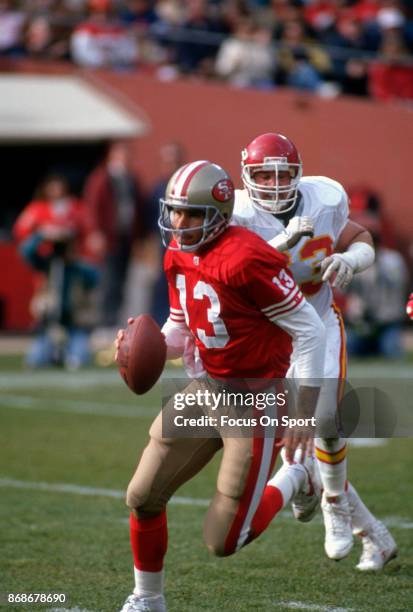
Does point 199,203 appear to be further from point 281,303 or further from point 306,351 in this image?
point 306,351

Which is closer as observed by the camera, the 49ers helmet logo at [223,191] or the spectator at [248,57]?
the 49ers helmet logo at [223,191]

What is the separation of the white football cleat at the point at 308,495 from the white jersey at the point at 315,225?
0.67 meters

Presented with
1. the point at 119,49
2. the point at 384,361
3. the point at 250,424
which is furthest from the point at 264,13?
the point at 250,424

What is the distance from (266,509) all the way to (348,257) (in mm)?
1002

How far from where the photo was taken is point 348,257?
4.62m

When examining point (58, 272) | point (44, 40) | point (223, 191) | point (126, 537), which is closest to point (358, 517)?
point (126, 537)

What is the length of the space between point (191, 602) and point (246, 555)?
762 millimetres

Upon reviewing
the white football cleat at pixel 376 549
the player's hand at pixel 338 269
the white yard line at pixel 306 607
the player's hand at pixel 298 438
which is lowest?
the white football cleat at pixel 376 549

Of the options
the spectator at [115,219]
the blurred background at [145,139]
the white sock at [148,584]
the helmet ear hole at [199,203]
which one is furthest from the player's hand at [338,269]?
the spectator at [115,219]

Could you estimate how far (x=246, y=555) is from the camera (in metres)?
5.10

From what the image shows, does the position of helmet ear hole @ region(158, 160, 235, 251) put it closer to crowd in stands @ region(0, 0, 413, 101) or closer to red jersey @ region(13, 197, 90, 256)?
red jersey @ region(13, 197, 90, 256)

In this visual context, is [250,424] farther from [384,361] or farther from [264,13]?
[264,13]

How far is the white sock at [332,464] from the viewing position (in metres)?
4.95

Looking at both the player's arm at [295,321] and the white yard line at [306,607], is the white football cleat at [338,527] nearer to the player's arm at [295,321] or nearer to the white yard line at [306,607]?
the white yard line at [306,607]
